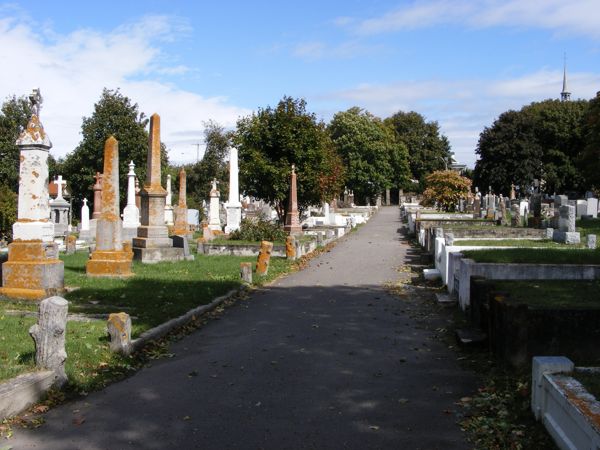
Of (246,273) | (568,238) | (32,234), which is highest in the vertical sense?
(32,234)

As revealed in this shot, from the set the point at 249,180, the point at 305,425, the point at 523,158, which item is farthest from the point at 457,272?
the point at 523,158

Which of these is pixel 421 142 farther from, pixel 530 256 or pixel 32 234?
pixel 32 234

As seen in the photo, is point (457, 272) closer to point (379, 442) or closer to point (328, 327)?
point (328, 327)

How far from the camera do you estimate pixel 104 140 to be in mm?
51281

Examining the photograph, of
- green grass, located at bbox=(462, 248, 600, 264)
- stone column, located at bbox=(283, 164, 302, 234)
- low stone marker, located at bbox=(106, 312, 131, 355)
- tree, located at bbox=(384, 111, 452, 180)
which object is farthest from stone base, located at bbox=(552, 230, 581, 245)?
tree, located at bbox=(384, 111, 452, 180)

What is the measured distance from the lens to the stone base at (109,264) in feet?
49.2

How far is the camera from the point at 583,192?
65312 millimetres

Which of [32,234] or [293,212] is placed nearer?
[32,234]

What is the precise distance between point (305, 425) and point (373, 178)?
234ft

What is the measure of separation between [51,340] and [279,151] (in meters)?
26.0

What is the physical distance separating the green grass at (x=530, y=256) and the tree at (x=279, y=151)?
17759mm

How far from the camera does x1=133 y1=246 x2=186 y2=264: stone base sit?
730 inches

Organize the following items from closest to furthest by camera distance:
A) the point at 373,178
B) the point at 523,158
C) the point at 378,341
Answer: the point at 378,341 → the point at 523,158 → the point at 373,178

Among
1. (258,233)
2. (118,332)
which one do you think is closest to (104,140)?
(258,233)
